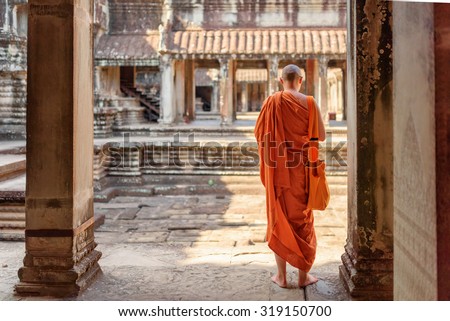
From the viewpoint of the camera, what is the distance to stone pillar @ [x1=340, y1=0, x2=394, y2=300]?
3215 millimetres

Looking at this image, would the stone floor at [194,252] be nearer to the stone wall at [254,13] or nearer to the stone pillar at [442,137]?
the stone pillar at [442,137]

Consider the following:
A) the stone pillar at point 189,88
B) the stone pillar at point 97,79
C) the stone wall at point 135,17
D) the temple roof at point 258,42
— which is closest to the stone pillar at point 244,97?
the stone pillar at point 189,88

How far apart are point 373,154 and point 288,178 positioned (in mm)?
566

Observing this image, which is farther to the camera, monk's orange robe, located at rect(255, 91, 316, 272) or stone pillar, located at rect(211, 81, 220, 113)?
stone pillar, located at rect(211, 81, 220, 113)

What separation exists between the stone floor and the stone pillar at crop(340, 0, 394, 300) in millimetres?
264

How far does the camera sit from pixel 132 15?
17031mm

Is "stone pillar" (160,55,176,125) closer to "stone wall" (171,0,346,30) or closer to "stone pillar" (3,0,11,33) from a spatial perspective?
"stone wall" (171,0,346,30)

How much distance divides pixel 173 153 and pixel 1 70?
5.36 metres

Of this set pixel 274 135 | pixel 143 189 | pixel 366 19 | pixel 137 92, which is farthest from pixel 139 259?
pixel 137 92

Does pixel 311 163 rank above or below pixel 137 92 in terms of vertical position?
below

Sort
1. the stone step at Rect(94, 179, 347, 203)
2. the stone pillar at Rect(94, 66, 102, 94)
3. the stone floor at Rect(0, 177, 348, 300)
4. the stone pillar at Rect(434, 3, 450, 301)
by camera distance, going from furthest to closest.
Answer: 1. the stone pillar at Rect(94, 66, 102, 94)
2. the stone step at Rect(94, 179, 347, 203)
3. the stone floor at Rect(0, 177, 348, 300)
4. the stone pillar at Rect(434, 3, 450, 301)

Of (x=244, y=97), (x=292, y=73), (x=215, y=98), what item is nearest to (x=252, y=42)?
(x=292, y=73)

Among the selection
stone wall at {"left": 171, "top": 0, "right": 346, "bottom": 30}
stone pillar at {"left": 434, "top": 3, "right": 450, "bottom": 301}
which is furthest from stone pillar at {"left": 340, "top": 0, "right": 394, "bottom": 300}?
stone wall at {"left": 171, "top": 0, "right": 346, "bottom": 30}
